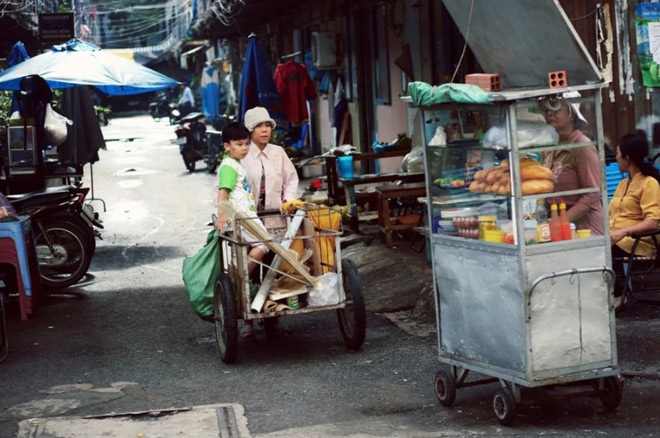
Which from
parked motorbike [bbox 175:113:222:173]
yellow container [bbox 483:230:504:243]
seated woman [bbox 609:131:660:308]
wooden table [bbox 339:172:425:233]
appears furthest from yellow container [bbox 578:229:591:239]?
parked motorbike [bbox 175:113:222:173]

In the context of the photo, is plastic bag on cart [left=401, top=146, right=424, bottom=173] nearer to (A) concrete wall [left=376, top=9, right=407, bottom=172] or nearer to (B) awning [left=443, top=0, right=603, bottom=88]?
(A) concrete wall [left=376, top=9, right=407, bottom=172]

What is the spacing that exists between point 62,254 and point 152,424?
552 centimetres

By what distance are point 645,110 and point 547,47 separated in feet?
11.8

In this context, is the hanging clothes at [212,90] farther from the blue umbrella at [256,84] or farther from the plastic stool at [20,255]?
the plastic stool at [20,255]

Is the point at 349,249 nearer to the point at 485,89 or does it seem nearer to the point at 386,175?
the point at 386,175

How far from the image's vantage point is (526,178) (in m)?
5.73

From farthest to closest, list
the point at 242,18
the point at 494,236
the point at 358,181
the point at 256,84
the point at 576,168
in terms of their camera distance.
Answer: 1. the point at 242,18
2. the point at 256,84
3. the point at 358,181
4. the point at 576,168
5. the point at 494,236

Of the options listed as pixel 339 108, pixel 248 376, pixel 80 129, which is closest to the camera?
pixel 248 376

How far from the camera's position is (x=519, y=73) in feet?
20.7

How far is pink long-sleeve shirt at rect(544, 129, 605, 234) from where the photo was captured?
19.3 feet

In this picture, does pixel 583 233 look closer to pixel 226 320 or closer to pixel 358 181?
pixel 226 320

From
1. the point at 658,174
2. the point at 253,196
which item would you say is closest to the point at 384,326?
the point at 253,196

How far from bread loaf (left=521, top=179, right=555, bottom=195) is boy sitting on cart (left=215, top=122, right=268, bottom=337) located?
2654mm

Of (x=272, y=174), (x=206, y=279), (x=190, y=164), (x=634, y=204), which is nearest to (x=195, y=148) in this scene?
(x=190, y=164)
